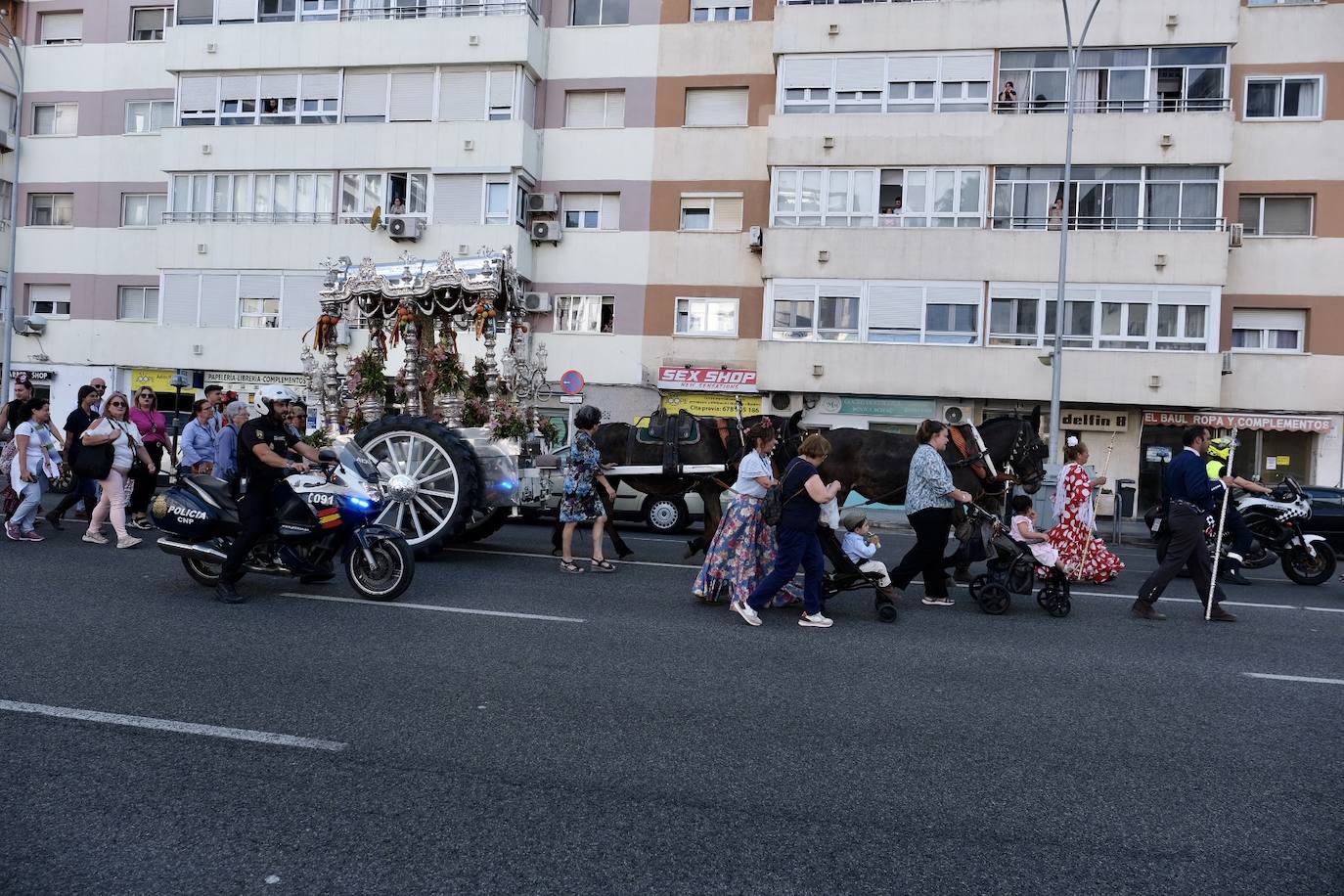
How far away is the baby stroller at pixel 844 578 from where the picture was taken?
353 inches

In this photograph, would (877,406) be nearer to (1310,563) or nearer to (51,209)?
(1310,563)

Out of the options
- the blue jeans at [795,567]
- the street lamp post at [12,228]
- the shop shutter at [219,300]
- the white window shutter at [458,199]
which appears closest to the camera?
the blue jeans at [795,567]

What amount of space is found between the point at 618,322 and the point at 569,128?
5468 millimetres

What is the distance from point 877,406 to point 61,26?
2625 centimetres

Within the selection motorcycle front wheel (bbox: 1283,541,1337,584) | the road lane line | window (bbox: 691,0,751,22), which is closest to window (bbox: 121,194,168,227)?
window (bbox: 691,0,751,22)

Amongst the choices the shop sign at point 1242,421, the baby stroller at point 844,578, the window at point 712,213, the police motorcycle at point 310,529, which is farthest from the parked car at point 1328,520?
the window at point 712,213

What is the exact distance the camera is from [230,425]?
12812mm

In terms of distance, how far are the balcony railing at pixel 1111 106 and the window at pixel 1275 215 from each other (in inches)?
99.0

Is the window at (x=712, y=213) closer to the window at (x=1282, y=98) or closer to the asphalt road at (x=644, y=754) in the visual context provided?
the window at (x=1282, y=98)

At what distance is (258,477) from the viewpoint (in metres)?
8.82

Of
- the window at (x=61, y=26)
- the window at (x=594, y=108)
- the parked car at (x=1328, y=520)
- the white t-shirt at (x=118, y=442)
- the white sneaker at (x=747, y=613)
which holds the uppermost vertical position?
the window at (x=61, y=26)

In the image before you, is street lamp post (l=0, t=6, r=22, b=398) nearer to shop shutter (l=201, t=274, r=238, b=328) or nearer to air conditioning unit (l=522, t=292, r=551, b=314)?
shop shutter (l=201, t=274, r=238, b=328)

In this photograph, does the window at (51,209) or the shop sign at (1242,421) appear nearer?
the shop sign at (1242,421)

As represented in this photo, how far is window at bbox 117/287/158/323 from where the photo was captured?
30.8m
